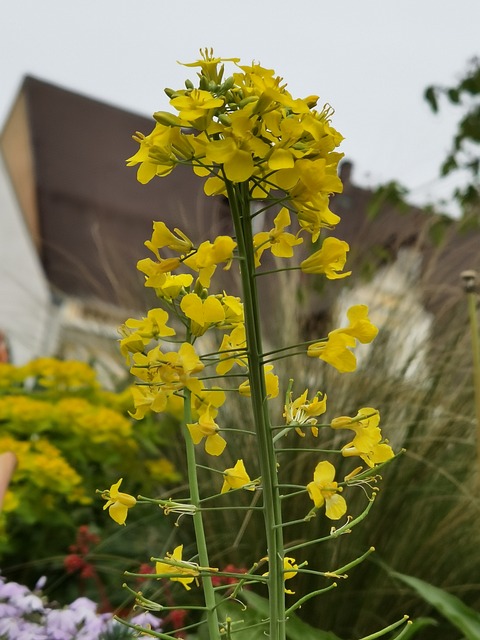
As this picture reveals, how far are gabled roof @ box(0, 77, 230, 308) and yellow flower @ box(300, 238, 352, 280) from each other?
20.2 feet

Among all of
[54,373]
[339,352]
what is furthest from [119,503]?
[54,373]

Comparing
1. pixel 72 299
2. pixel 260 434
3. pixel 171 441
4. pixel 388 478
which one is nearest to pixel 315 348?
pixel 260 434

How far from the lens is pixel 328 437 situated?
5.70ft

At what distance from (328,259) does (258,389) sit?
97 millimetres

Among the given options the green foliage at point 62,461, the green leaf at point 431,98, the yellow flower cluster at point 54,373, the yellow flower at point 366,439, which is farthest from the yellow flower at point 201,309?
the green leaf at point 431,98

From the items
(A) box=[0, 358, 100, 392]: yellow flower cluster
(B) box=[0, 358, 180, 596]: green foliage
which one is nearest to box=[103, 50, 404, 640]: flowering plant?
(B) box=[0, 358, 180, 596]: green foliage

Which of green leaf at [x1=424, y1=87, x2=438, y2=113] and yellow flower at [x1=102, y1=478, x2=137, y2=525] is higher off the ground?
green leaf at [x1=424, y1=87, x2=438, y2=113]

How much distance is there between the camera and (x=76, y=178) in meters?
7.55

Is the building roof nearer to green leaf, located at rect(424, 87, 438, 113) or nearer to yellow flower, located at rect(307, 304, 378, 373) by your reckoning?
green leaf, located at rect(424, 87, 438, 113)

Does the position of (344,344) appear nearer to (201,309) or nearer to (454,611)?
(201,309)

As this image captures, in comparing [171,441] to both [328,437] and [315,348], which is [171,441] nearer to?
[328,437]

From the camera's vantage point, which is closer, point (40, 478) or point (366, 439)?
point (366, 439)

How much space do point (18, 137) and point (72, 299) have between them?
412 centimetres

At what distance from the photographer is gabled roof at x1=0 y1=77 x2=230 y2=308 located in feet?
23.5
